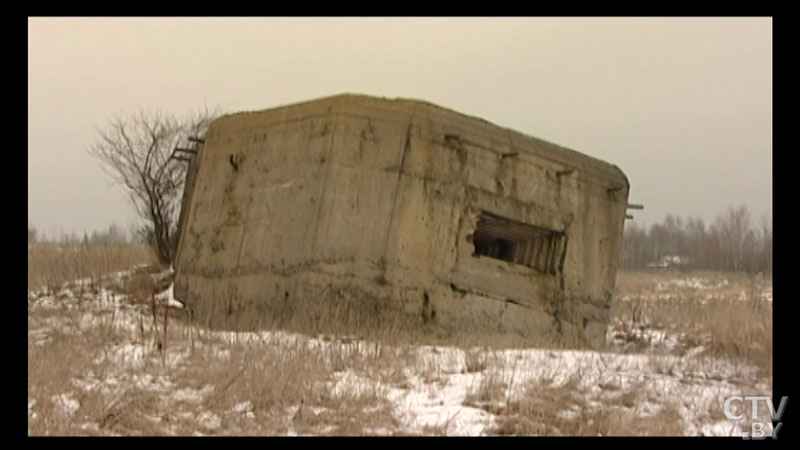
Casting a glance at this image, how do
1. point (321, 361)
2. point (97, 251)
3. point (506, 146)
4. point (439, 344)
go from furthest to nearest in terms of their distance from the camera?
1. point (97, 251)
2. point (506, 146)
3. point (439, 344)
4. point (321, 361)

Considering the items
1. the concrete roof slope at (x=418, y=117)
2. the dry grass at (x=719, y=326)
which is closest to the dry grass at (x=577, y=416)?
the dry grass at (x=719, y=326)

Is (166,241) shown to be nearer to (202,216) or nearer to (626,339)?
(202,216)

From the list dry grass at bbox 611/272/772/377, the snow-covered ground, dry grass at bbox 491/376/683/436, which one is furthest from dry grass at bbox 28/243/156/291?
dry grass at bbox 491/376/683/436

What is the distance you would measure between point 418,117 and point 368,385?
4.07 m

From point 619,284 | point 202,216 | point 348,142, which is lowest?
point 619,284

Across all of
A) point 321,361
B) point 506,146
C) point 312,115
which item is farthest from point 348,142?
point 321,361

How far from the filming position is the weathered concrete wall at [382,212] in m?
8.31

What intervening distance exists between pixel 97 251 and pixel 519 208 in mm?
11905

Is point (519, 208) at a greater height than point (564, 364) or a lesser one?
greater

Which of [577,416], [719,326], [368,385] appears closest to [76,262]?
[368,385]

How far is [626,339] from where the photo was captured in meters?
11.2

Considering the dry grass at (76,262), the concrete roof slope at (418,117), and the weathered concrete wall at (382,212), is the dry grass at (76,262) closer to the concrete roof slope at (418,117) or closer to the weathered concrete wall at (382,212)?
the weathered concrete wall at (382,212)

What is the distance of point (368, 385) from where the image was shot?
534cm

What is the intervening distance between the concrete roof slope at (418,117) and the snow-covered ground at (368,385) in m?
2.69
